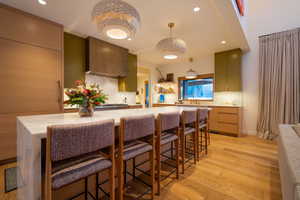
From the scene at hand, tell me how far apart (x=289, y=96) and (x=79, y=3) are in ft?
15.5

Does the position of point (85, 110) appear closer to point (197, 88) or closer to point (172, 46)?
point (172, 46)

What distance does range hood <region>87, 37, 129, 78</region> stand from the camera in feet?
10.4

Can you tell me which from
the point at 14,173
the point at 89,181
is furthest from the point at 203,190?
the point at 14,173

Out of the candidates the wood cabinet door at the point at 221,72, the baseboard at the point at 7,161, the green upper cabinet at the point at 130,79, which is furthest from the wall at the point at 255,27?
the baseboard at the point at 7,161

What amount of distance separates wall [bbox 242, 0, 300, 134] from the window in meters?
1.01

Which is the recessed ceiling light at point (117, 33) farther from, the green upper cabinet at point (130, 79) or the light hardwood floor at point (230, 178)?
the green upper cabinet at point (130, 79)

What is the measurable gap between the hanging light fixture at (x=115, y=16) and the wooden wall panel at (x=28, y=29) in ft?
5.60

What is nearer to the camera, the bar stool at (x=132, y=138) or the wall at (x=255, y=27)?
the bar stool at (x=132, y=138)

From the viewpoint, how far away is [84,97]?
1506 millimetres

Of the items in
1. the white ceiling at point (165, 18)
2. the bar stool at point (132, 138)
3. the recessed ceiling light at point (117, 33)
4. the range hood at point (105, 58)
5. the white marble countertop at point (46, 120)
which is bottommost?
the bar stool at point (132, 138)

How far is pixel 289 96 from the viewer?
3150 mm

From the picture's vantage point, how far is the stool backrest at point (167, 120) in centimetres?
149

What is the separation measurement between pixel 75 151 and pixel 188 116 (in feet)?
→ 4.92

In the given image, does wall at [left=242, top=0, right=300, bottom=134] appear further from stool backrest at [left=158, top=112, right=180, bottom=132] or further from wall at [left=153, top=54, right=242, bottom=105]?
stool backrest at [left=158, top=112, right=180, bottom=132]
